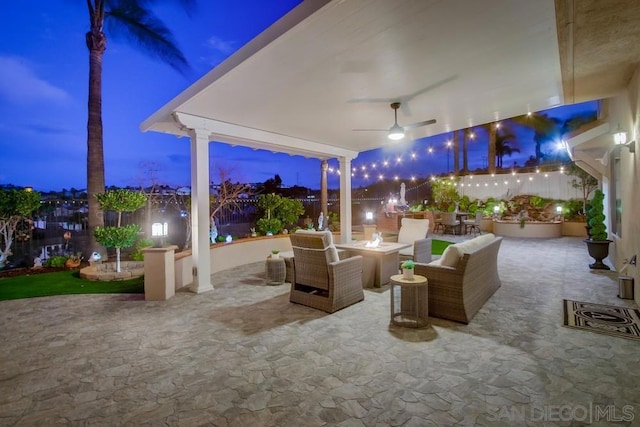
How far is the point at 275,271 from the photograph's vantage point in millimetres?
5148

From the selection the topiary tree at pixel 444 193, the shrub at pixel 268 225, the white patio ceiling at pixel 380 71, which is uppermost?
the white patio ceiling at pixel 380 71

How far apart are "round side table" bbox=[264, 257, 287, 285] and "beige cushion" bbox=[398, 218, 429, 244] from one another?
2613 millimetres

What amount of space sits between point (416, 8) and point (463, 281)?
2685 millimetres

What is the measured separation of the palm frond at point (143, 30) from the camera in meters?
6.50

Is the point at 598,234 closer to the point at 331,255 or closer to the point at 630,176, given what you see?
the point at 630,176

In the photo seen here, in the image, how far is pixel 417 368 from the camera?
245 centimetres

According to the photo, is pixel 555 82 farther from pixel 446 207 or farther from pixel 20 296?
pixel 446 207

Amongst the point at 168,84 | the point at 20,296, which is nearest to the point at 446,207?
the point at 20,296

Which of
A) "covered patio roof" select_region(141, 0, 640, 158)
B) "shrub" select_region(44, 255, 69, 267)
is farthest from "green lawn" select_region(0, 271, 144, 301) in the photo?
"covered patio roof" select_region(141, 0, 640, 158)

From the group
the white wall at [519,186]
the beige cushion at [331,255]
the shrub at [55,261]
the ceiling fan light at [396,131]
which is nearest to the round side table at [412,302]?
the beige cushion at [331,255]

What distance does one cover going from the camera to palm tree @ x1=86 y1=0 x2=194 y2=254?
20.8 feet

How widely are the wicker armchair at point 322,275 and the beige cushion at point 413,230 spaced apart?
2.39 metres

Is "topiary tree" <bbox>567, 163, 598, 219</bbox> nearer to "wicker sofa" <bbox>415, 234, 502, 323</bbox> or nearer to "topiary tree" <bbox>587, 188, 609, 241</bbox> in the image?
"topiary tree" <bbox>587, 188, 609, 241</bbox>

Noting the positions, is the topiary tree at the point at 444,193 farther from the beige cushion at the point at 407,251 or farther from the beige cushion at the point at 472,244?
the beige cushion at the point at 472,244
